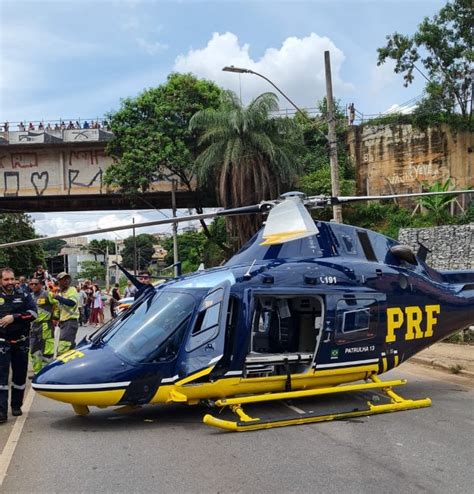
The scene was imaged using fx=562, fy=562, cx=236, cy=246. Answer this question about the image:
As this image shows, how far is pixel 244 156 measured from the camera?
24000 millimetres

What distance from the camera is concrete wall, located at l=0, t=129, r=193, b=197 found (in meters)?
30.6

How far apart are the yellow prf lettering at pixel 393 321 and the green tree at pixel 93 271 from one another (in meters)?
79.6

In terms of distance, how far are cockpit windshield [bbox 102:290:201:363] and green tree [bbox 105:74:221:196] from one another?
2042 cm

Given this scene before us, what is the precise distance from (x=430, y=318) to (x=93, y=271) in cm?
8094

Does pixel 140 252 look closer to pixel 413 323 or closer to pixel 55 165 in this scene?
pixel 55 165

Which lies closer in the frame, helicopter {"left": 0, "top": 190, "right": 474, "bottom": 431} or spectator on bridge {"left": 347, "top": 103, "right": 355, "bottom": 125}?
helicopter {"left": 0, "top": 190, "right": 474, "bottom": 431}

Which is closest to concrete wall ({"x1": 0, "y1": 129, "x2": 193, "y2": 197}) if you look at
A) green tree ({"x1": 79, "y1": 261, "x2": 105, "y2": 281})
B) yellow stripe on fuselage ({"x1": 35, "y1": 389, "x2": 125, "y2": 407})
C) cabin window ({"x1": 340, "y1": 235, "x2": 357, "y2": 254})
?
cabin window ({"x1": 340, "y1": 235, "x2": 357, "y2": 254})

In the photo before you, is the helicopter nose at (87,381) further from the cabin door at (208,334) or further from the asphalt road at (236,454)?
the cabin door at (208,334)

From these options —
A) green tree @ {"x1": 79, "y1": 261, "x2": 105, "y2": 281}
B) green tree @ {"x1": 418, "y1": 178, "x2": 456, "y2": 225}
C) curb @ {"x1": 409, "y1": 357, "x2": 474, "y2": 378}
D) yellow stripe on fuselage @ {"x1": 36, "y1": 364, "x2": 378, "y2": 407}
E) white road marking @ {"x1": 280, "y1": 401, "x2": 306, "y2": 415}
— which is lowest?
green tree @ {"x1": 79, "y1": 261, "x2": 105, "y2": 281}

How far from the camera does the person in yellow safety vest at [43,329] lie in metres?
9.91

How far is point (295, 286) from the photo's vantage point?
7148 millimetres

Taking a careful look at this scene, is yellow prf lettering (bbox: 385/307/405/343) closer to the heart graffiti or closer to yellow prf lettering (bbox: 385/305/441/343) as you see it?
yellow prf lettering (bbox: 385/305/441/343)

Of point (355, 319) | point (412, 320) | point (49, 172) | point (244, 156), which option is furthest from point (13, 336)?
point (49, 172)

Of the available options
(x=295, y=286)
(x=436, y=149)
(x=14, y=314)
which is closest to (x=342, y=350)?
(x=295, y=286)
